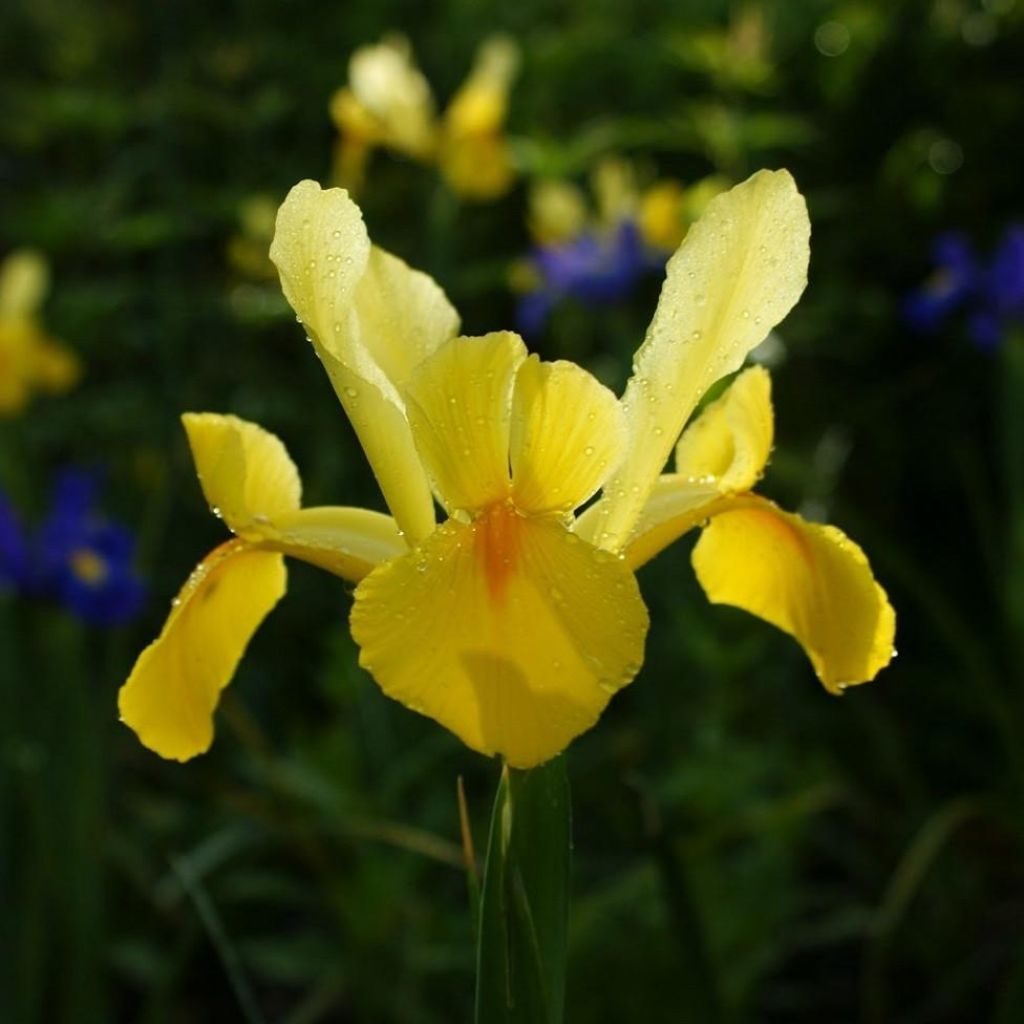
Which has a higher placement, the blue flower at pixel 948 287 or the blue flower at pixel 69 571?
the blue flower at pixel 948 287

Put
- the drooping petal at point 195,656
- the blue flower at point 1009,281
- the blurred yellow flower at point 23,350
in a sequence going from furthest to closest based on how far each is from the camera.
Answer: the blurred yellow flower at point 23,350 → the blue flower at point 1009,281 → the drooping petal at point 195,656

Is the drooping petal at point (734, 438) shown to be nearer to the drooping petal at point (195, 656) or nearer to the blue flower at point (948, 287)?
the drooping petal at point (195, 656)

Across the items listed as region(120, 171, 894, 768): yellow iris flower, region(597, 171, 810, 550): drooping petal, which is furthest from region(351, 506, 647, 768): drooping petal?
region(597, 171, 810, 550): drooping petal

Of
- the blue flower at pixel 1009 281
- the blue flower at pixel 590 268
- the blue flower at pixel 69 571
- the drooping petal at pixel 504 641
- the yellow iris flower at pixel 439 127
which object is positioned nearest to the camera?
the drooping petal at pixel 504 641

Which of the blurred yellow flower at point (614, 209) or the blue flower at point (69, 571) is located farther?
the blurred yellow flower at point (614, 209)

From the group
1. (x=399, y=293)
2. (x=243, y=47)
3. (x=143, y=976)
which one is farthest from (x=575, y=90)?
(x=399, y=293)

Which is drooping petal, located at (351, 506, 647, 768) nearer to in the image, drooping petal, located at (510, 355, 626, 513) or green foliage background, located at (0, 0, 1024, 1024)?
drooping petal, located at (510, 355, 626, 513)

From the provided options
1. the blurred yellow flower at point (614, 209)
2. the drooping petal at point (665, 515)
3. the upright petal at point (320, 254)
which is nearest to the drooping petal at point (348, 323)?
the upright petal at point (320, 254)
